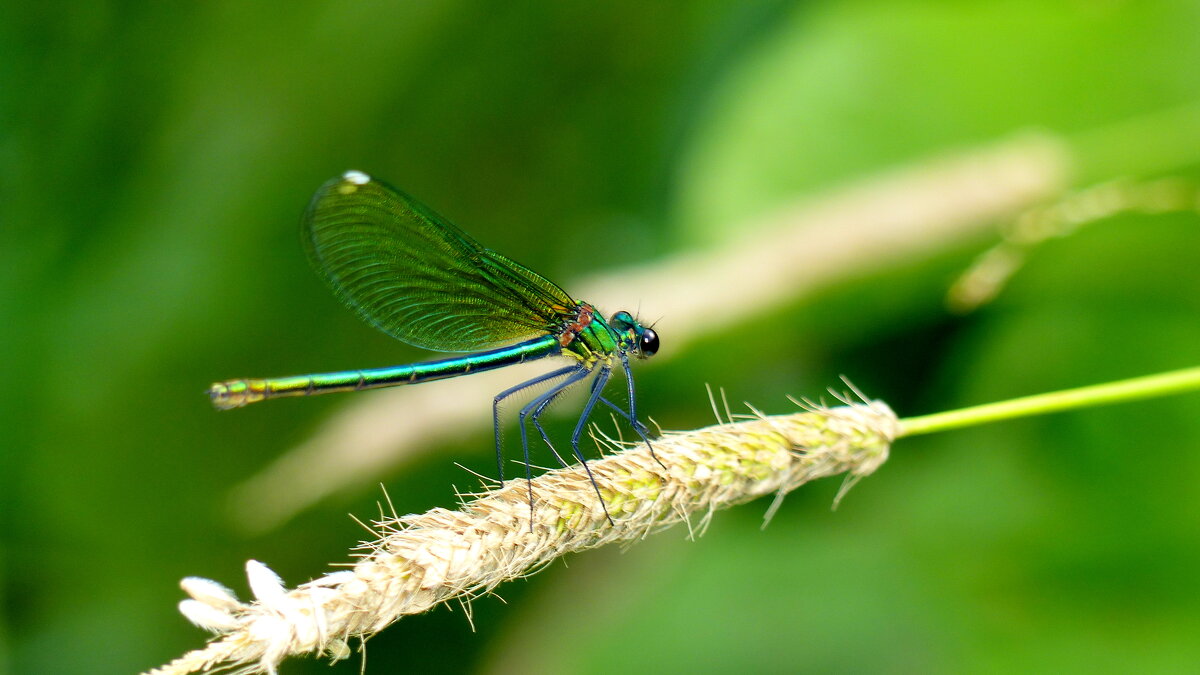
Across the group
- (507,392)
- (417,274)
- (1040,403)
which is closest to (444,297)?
(417,274)

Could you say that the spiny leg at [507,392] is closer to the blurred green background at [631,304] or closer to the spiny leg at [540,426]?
the spiny leg at [540,426]

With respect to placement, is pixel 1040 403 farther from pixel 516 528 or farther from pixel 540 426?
pixel 540 426

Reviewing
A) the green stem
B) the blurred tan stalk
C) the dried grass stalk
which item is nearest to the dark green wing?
the blurred tan stalk

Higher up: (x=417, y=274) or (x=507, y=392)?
(x=417, y=274)

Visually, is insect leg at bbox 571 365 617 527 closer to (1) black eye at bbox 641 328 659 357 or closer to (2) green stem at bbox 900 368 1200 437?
(1) black eye at bbox 641 328 659 357

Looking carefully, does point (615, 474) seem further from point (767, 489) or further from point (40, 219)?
point (40, 219)

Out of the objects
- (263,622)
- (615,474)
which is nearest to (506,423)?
(615,474)

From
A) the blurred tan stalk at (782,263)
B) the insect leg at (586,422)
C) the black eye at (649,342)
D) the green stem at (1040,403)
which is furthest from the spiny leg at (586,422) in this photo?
the blurred tan stalk at (782,263)
